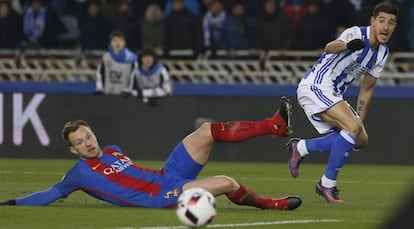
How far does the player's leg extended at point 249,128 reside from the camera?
10492 millimetres

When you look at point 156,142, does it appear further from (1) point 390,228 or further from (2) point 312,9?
(1) point 390,228

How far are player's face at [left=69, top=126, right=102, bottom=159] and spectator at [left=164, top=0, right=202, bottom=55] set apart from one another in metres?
11.6

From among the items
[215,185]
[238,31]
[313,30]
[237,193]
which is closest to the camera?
[215,185]

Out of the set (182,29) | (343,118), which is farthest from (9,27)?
(343,118)

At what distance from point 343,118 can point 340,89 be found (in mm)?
554

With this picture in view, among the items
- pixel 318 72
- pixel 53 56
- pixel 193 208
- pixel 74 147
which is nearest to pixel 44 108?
pixel 53 56

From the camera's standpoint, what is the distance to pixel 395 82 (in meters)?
21.7

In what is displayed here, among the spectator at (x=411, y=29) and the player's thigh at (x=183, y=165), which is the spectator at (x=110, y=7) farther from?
the player's thigh at (x=183, y=165)

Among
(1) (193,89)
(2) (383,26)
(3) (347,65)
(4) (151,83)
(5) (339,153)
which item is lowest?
(1) (193,89)

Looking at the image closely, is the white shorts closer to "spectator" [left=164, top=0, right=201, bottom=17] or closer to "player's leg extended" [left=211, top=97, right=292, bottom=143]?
"player's leg extended" [left=211, top=97, right=292, bottom=143]

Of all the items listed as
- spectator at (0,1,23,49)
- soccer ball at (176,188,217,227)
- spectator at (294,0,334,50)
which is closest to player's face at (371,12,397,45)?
soccer ball at (176,188,217,227)

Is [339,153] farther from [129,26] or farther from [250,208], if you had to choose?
[129,26]

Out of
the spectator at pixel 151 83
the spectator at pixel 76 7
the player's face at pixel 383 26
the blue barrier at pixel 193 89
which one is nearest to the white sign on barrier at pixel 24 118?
the blue barrier at pixel 193 89

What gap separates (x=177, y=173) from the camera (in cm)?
1036
